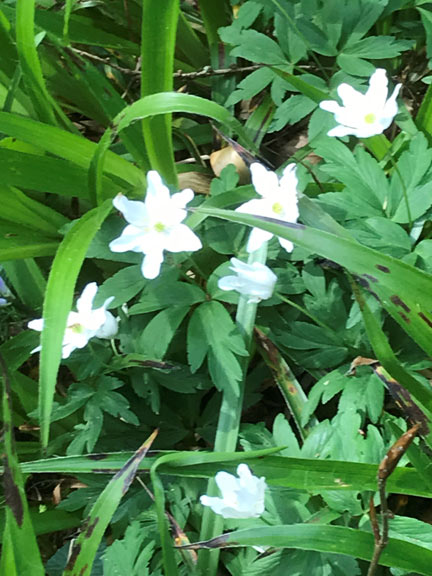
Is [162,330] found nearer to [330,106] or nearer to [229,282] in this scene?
[229,282]

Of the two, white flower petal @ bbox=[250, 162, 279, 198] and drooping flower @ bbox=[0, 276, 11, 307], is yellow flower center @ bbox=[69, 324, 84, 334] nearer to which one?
drooping flower @ bbox=[0, 276, 11, 307]

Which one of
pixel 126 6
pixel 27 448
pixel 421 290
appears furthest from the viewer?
pixel 126 6

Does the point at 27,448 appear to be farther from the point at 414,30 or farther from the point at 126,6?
the point at 414,30

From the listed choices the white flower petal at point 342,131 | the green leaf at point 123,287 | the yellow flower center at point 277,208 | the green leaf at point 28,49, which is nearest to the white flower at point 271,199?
the yellow flower center at point 277,208

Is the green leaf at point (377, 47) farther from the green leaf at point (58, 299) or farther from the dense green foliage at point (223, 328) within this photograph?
the green leaf at point (58, 299)

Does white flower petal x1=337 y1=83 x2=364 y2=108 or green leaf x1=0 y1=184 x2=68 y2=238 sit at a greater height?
green leaf x1=0 y1=184 x2=68 y2=238

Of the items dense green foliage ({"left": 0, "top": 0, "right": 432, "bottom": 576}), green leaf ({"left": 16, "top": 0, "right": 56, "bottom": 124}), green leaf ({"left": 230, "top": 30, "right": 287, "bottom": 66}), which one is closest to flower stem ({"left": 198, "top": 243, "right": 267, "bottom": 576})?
dense green foliage ({"left": 0, "top": 0, "right": 432, "bottom": 576})

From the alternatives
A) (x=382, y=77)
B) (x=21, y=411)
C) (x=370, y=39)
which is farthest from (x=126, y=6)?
(x=21, y=411)
